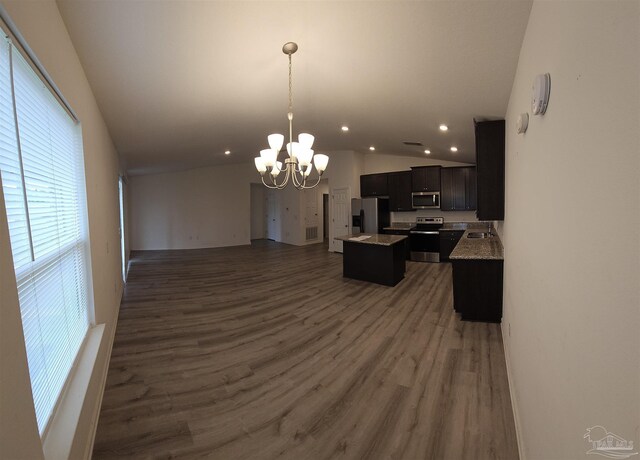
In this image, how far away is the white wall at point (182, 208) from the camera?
9453 mm

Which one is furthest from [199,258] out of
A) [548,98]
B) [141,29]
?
[548,98]

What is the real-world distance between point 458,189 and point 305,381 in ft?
19.6

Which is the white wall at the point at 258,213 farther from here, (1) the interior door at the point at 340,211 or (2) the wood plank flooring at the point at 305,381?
(2) the wood plank flooring at the point at 305,381

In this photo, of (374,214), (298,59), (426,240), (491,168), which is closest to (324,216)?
(374,214)

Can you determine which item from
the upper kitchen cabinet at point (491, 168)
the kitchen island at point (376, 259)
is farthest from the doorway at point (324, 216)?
the upper kitchen cabinet at point (491, 168)

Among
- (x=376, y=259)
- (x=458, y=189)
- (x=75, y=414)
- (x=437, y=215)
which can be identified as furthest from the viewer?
(x=437, y=215)

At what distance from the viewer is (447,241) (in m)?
6.63

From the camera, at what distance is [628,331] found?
0.58 m

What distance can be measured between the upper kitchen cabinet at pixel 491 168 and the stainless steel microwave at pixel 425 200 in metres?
3.86

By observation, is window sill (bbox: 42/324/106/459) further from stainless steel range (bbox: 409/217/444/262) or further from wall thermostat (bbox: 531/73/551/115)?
stainless steel range (bbox: 409/217/444/262)

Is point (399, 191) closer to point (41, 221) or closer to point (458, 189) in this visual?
point (458, 189)

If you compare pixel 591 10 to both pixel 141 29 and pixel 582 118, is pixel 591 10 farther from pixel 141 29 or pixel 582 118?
pixel 141 29

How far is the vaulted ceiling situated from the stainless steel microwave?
112 inches

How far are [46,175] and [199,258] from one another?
6.96m
